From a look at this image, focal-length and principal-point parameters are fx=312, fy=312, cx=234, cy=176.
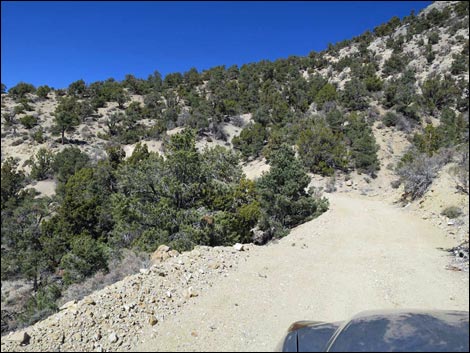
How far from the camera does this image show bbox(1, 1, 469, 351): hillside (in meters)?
4.30

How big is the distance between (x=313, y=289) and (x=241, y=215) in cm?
821

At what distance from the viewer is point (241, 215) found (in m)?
13.3

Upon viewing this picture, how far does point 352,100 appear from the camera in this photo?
3178 centimetres

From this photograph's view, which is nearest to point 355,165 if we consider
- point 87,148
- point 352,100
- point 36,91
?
point 352,100

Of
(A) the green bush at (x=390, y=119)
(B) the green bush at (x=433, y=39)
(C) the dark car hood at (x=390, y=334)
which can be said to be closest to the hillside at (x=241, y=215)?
(A) the green bush at (x=390, y=119)

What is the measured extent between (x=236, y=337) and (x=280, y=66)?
49.9m

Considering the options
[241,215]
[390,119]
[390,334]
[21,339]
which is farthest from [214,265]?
[390,119]

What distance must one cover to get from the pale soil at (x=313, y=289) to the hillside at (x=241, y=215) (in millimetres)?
39

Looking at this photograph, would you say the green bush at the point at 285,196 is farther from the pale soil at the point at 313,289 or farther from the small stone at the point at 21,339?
the small stone at the point at 21,339

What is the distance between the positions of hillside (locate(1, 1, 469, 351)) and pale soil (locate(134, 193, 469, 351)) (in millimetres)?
39

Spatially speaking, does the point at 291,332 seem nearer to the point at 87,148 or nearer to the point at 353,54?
the point at 87,148

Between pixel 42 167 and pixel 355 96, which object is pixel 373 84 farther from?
pixel 42 167

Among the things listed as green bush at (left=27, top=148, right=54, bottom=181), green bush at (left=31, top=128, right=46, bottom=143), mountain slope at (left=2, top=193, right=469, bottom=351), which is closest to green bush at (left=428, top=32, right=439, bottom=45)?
mountain slope at (left=2, top=193, right=469, bottom=351)

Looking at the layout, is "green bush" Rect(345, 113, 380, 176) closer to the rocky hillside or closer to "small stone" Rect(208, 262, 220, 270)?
the rocky hillside
